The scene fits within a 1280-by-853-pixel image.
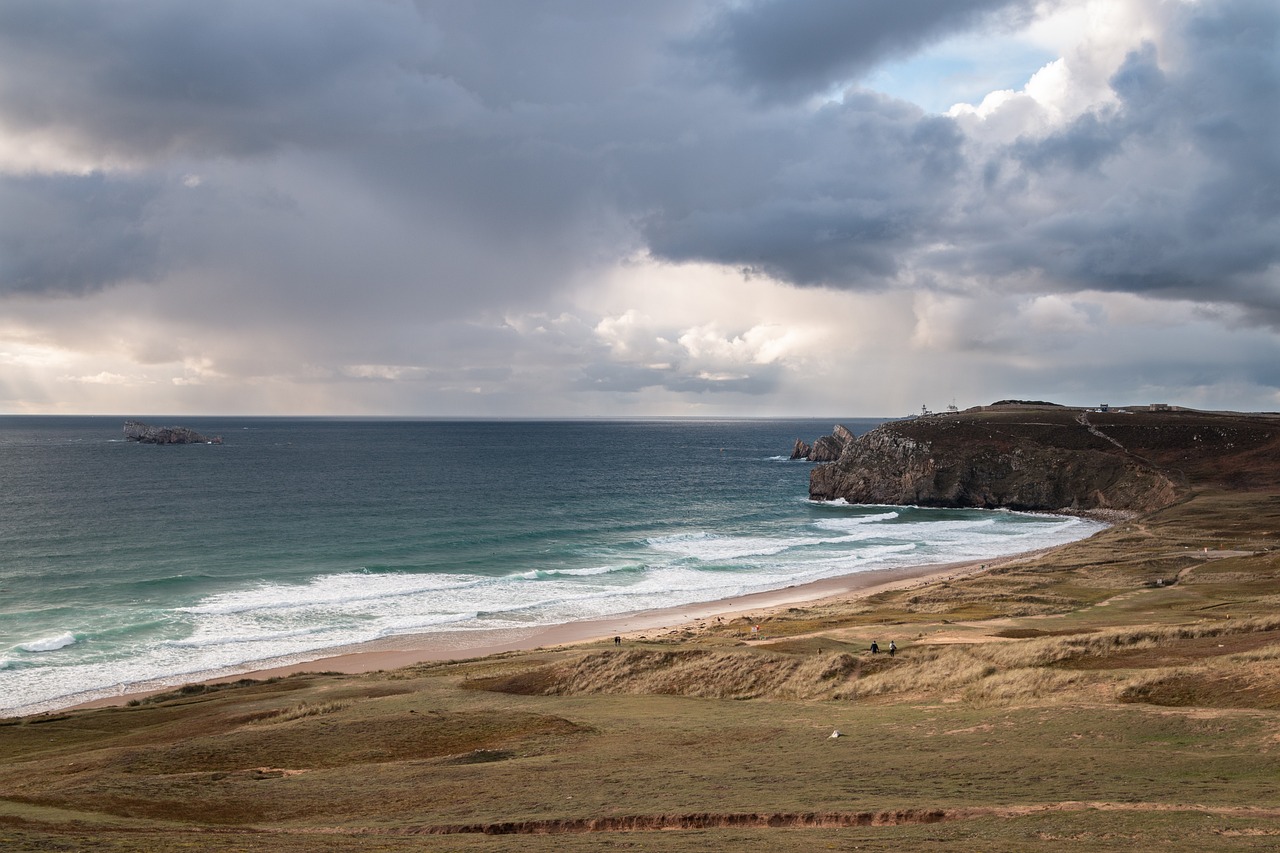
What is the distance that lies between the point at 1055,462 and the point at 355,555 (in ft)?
351

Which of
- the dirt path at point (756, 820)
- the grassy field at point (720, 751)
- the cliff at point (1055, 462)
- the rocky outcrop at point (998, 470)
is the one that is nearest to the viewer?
the grassy field at point (720, 751)

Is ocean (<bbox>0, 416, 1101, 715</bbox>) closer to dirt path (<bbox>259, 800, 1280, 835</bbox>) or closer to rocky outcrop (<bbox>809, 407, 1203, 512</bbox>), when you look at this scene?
rocky outcrop (<bbox>809, 407, 1203, 512</bbox>)

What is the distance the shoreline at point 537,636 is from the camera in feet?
163

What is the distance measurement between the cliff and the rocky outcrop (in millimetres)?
164

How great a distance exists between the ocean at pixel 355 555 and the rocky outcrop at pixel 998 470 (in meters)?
5.78

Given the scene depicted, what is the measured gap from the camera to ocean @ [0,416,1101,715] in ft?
188

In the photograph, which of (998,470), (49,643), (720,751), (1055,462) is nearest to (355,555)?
(49,643)

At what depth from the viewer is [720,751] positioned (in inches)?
970

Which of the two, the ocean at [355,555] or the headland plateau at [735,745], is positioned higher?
the headland plateau at [735,745]

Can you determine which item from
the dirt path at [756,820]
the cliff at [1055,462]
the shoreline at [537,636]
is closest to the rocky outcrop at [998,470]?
the cliff at [1055,462]

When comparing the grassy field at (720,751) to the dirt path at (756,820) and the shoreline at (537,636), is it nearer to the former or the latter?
the dirt path at (756,820)

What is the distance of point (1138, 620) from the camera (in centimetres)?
4706

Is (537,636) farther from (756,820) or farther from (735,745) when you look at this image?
(756,820)

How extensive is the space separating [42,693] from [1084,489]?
5122 inches
